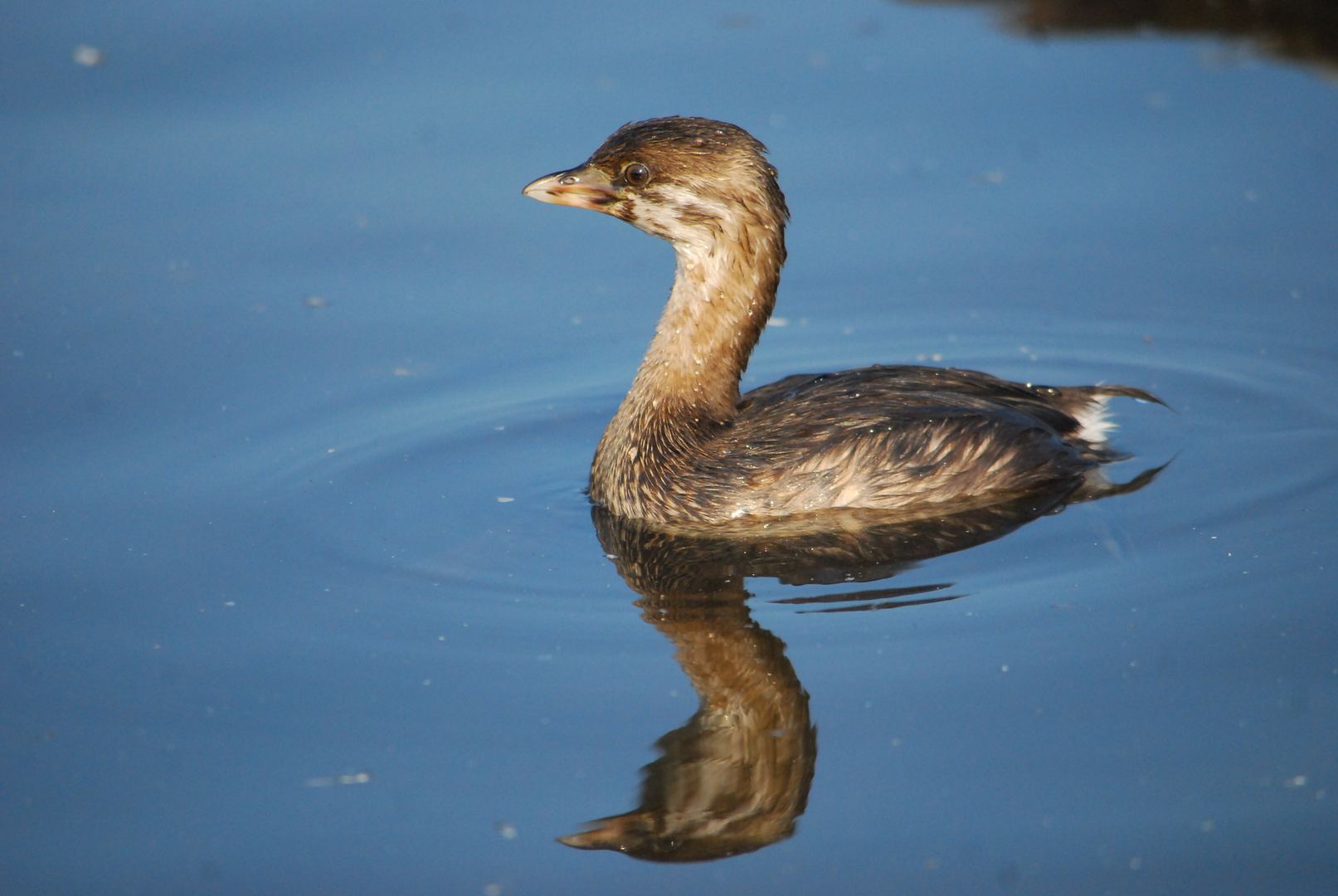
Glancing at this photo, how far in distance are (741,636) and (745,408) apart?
4.86 feet

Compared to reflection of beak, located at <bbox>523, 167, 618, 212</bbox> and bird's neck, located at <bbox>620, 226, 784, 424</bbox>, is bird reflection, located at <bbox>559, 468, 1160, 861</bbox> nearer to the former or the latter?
bird's neck, located at <bbox>620, 226, 784, 424</bbox>

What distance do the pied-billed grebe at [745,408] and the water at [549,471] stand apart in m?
0.35

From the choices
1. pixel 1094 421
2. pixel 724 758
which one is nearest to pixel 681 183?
pixel 1094 421

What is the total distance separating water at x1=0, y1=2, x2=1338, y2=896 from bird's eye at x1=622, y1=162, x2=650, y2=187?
1.27 meters

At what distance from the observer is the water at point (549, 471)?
4.54 metres

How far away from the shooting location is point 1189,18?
11211 millimetres

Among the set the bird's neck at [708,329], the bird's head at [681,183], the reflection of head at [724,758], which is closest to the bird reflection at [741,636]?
the reflection of head at [724,758]

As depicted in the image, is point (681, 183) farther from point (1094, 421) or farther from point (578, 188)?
point (1094, 421)

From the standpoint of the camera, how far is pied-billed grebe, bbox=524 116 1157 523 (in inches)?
246

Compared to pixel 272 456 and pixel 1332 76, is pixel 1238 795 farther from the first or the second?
pixel 1332 76

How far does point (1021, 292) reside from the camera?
Answer: 830 centimetres

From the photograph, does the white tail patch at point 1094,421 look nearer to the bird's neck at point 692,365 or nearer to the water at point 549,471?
the water at point 549,471

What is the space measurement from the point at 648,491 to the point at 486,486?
0.73 meters

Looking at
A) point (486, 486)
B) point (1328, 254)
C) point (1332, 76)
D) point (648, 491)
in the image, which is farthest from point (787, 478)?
point (1332, 76)
